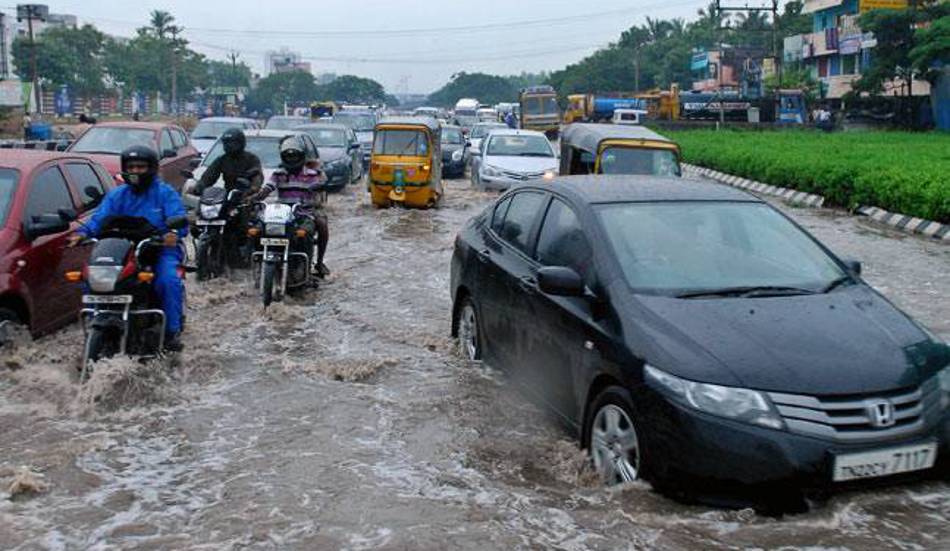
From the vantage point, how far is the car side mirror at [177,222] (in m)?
6.80

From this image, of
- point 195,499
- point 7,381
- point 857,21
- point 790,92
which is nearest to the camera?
point 195,499

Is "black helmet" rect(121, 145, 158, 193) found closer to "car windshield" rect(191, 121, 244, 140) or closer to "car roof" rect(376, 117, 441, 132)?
"car roof" rect(376, 117, 441, 132)

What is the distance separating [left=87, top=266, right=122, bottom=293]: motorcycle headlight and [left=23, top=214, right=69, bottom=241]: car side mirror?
31.5 inches

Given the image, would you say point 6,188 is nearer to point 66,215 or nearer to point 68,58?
point 66,215

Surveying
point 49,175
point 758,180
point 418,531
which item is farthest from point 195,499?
point 758,180

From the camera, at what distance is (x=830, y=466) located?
409cm

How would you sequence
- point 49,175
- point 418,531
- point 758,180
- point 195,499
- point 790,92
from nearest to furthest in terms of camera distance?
point 418,531 < point 195,499 < point 49,175 < point 758,180 < point 790,92

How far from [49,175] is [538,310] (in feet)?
14.5

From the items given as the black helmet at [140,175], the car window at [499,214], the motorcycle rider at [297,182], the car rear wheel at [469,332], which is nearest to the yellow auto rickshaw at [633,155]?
the motorcycle rider at [297,182]

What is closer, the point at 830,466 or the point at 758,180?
the point at 830,466

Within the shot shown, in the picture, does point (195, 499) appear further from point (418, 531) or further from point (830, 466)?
point (830, 466)

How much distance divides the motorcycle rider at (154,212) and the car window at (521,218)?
230 centimetres

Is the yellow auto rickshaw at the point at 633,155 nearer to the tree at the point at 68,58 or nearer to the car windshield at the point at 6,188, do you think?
the car windshield at the point at 6,188

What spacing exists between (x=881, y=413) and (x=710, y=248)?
5.12 feet
